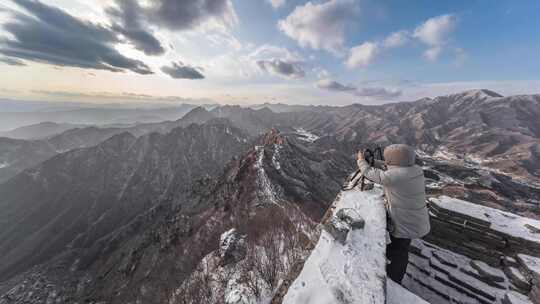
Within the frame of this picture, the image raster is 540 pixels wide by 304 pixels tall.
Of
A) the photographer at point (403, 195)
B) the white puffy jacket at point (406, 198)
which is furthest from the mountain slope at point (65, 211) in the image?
the white puffy jacket at point (406, 198)

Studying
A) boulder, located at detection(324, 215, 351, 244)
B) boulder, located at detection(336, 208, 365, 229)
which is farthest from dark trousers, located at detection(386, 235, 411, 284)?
boulder, located at detection(324, 215, 351, 244)

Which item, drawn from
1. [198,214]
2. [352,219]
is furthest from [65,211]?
[352,219]

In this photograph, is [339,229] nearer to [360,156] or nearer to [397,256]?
[397,256]

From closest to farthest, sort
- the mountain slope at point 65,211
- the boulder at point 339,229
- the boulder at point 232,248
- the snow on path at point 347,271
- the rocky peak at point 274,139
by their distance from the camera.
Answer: the snow on path at point 347,271 → the boulder at point 339,229 → the boulder at point 232,248 → the rocky peak at point 274,139 → the mountain slope at point 65,211

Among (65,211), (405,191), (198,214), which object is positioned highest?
(405,191)

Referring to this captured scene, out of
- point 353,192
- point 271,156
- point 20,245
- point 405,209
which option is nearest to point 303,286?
point 405,209

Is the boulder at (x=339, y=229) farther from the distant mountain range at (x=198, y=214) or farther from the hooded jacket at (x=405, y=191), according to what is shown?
the hooded jacket at (x=405, y=191)
